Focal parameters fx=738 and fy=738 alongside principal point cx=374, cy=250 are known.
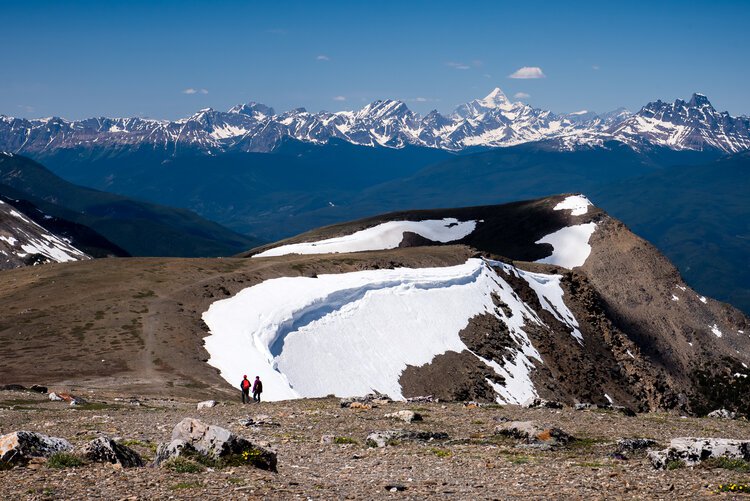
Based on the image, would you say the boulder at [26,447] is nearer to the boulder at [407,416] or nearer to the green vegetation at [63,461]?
the green vegetation at [63,461]

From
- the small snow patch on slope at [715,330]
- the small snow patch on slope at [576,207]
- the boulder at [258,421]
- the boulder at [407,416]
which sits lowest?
the small snow patch on slope at [715,330]

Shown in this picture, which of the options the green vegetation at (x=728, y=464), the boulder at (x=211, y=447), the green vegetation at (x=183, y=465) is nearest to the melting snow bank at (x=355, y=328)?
the boulder at (x=211, y=447)

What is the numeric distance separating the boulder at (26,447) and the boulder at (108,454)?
0.90m

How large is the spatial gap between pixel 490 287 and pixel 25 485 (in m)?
93.8

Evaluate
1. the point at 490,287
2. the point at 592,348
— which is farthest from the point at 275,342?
the point at 592,348

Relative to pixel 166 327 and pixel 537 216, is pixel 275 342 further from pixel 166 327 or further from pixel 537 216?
pixel 537 216

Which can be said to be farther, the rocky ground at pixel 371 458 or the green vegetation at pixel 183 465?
the green vegetation at pixel 183 465

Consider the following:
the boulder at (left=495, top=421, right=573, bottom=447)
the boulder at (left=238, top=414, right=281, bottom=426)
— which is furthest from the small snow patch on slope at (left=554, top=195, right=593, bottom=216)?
the boulder at (left=238, top=414, right=281, bottom=426)

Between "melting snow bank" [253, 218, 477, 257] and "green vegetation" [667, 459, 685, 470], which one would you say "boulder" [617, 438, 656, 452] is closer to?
"green vegetation" [667, 459, 685, 470]

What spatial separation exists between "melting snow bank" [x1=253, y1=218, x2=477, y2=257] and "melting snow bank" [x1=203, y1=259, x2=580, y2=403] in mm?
71923

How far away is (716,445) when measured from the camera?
22047 millimetres

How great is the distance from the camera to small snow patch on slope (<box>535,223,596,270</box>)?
166 meters

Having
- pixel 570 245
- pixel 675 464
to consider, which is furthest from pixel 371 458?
pixel 570 245

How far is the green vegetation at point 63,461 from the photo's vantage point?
18.5 meters
